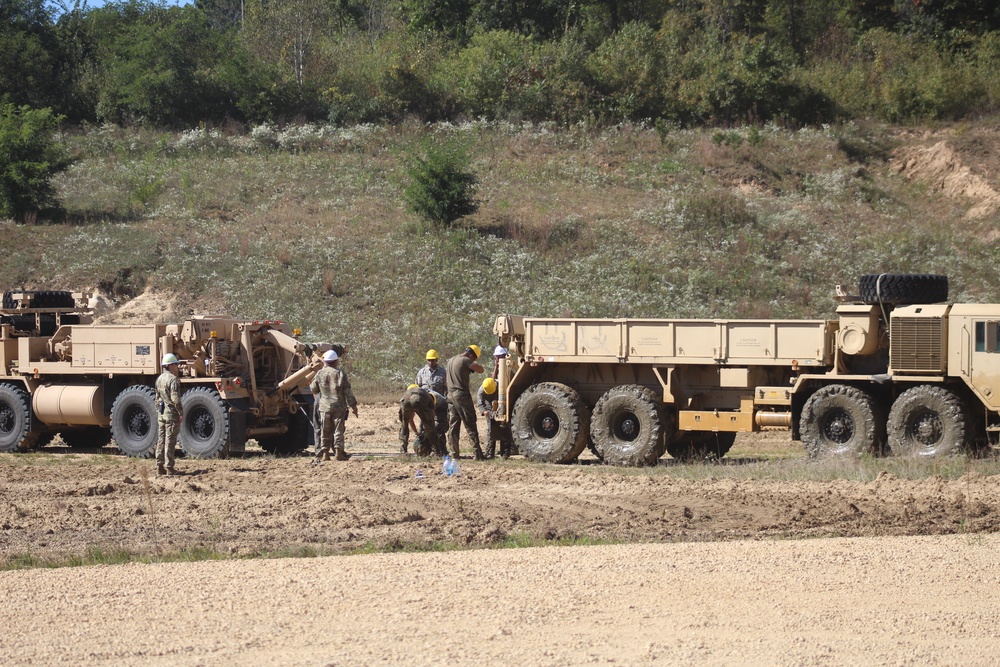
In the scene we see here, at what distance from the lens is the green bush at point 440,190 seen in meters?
36.6

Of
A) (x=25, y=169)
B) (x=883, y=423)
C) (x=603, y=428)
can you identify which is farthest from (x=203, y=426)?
(x=25, y=169)

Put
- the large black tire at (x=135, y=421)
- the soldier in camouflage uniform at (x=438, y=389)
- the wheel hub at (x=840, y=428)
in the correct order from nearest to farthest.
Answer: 1. the wheel hub at (x=840, y=428)
2. the soldier in camouflage uniform at (x=438, y=389)
3. the large black tire at (x=135, y=421)

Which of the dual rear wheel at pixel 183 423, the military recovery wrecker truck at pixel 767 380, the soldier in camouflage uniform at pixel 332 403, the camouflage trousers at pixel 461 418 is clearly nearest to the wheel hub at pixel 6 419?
the dual rear wheel at pixel 183 423

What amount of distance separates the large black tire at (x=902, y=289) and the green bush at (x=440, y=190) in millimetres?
21142

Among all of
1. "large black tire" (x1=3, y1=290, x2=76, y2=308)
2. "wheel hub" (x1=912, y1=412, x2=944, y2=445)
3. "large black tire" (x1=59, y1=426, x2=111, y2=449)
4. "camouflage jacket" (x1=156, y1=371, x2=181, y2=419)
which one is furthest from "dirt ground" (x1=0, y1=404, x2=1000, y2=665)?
"large black tire" (x1=3, y1=290, x2=76, y2=308)

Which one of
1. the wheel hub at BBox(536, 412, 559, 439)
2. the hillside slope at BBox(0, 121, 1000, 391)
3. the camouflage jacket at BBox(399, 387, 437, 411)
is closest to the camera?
the camouflage jacket at BBox(399, 387, 437, 411)

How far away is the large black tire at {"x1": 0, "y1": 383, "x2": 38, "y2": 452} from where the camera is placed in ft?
67.4

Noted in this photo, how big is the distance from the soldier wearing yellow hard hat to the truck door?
710cm

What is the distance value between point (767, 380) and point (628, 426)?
2158mm

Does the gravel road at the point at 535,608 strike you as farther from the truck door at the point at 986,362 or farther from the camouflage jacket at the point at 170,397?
the camouflage jacket at the point at 170,397

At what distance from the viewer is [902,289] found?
1669 cm

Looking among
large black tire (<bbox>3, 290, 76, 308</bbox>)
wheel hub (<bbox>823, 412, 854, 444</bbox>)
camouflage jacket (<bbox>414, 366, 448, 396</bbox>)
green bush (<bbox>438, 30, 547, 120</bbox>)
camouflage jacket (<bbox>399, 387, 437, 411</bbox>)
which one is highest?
green bush (<bbox>438, 30, 547, 120</bbox>)

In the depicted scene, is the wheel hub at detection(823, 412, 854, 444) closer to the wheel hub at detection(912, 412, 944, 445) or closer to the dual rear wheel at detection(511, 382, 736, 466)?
the wheel hub at detection(912, 412, 944, 445)

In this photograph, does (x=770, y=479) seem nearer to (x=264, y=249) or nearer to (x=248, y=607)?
(x=248, y=607)
